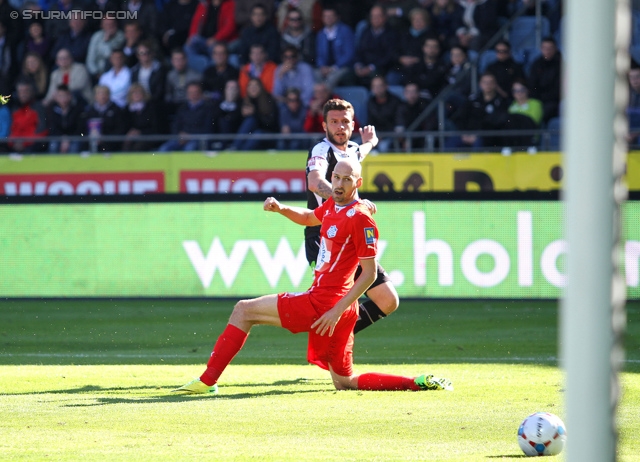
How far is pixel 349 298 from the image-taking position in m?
7.76

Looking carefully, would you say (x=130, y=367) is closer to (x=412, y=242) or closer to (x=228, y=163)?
(x=412, y=242)

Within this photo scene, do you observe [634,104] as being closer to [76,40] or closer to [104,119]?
[104,119]

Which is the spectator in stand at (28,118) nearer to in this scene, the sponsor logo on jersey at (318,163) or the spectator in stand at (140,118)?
the spectator in stand at (140,118)

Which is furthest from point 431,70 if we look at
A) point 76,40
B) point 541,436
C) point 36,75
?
point 541,436

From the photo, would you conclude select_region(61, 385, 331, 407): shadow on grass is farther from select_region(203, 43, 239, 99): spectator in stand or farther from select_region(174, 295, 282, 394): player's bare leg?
select_region(203, 43, 239, 99): spectator in stand

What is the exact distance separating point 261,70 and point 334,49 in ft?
4.41

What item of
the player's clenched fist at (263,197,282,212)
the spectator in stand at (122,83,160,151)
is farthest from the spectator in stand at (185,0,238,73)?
the player's clenched fist at (263,197,282,212)

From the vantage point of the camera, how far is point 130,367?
986 centimetres

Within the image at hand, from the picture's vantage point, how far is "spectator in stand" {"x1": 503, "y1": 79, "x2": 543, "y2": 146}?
17.6m

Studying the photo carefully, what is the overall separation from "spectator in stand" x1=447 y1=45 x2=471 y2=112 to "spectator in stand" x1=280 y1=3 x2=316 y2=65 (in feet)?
8.66

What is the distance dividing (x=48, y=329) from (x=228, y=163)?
5.69 meters

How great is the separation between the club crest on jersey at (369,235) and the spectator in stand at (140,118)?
12392mm

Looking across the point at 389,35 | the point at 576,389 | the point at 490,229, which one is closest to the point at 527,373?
the point at 490,229

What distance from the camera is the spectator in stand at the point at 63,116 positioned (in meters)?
20.2
